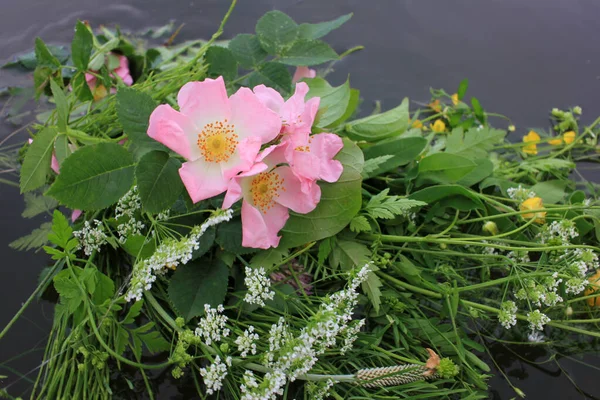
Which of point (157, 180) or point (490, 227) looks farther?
point (490, 227)

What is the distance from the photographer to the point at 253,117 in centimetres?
51

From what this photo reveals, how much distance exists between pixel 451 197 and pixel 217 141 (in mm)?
347

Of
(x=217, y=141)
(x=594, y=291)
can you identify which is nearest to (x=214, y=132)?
(x=217, y=141)

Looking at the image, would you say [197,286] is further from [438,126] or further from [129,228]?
[438,126]

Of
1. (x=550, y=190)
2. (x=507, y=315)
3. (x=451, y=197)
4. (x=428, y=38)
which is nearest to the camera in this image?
(x=507, y=315)

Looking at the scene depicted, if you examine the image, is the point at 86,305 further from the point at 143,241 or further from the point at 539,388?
the point at 539,388

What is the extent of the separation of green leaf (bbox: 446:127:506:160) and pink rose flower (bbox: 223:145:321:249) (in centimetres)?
31

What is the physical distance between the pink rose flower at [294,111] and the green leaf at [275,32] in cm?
18

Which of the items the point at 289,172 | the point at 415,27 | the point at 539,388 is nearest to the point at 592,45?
the point at 415,27

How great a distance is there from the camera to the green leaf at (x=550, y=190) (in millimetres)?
770

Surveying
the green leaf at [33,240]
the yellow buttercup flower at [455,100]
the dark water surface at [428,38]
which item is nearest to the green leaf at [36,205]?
the green leaf at [33,240]

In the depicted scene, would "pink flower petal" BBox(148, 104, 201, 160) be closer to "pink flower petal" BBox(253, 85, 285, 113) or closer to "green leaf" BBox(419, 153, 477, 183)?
"pink flower petal" BBox(253, 85, 285, 113)

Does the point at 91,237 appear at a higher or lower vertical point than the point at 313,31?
lower

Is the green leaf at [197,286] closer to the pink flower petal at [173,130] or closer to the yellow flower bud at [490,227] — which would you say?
the pink flower petal at [173,130]
